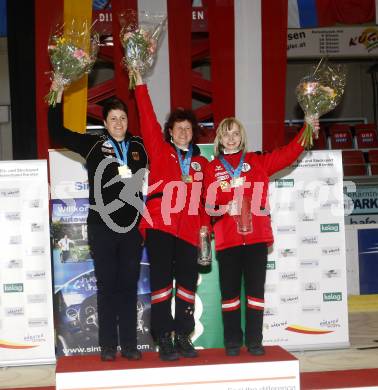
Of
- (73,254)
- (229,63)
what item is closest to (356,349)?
Answer: (73,254)

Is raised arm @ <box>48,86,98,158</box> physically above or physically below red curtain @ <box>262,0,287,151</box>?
below

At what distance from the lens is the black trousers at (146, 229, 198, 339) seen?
3.47 m

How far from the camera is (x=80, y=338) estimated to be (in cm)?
431

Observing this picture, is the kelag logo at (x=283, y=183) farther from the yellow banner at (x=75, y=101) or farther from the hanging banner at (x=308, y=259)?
the yellow banner at (x=75, y=101)

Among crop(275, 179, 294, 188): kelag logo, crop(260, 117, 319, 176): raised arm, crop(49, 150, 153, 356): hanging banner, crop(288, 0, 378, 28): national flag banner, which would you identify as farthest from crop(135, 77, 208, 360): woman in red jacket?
crop(288, 0, 378, 28): national flag banner

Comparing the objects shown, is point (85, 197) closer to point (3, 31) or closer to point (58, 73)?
point (58, 73)

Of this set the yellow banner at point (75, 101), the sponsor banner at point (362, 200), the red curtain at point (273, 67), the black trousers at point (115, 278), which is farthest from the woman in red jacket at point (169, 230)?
the sponsor banner at point (362, 200)

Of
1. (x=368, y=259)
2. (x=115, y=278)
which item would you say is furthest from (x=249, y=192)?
(x=368, y=259)

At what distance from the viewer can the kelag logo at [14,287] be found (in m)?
A: 4.33

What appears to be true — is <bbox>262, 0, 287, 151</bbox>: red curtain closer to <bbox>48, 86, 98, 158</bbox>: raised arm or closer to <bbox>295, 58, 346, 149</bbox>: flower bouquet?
<bbox>295, 58, 346, 149</bbox>: flower bouquet

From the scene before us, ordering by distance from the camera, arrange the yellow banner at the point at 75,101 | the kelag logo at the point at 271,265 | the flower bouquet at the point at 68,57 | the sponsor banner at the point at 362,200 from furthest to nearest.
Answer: the sponsor banner at the point at 362,200 → the yellow banner at the point at 75,101 → the kelag logo at the point at 271,265 → the flower bouquet at the point at 68,57

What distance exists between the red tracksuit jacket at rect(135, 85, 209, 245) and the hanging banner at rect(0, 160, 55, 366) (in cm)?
109

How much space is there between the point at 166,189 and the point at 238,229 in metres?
0.46

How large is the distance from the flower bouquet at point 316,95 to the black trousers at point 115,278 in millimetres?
1173
